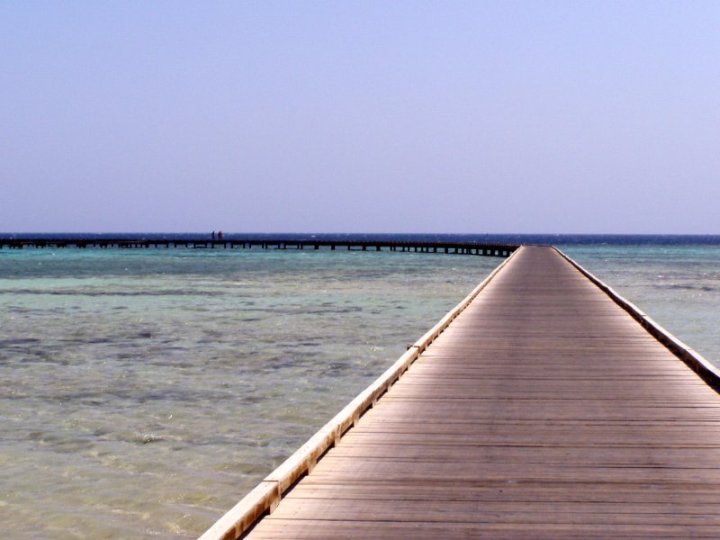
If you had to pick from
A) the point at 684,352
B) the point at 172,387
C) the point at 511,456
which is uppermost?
the point at 684,352

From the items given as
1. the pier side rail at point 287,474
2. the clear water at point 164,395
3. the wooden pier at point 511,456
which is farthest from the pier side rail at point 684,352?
the clear water at point 164,395

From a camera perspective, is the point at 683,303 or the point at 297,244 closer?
the point at 683,303

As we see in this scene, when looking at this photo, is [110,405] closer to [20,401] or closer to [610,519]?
[20,401]

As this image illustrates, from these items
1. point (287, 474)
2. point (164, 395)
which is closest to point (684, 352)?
point (287, 474)

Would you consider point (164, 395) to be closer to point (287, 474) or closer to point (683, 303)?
point (287, 474)

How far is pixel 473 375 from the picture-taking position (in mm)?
9102

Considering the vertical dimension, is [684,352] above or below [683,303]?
above

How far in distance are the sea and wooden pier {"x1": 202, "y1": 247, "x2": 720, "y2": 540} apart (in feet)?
5.47

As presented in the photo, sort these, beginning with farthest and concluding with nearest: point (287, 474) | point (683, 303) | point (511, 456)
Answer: point (683, 303) → point (511, 456) → point (287, 474)

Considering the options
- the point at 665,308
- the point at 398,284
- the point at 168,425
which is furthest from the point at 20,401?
the point at 398,284

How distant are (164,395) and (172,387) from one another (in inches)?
24.3

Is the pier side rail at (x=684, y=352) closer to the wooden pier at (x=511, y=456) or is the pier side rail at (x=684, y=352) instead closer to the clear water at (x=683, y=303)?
the wooden pier at (x=511, y=456)

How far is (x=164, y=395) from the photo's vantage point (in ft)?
38.3

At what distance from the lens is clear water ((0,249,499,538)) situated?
7.29 metres
